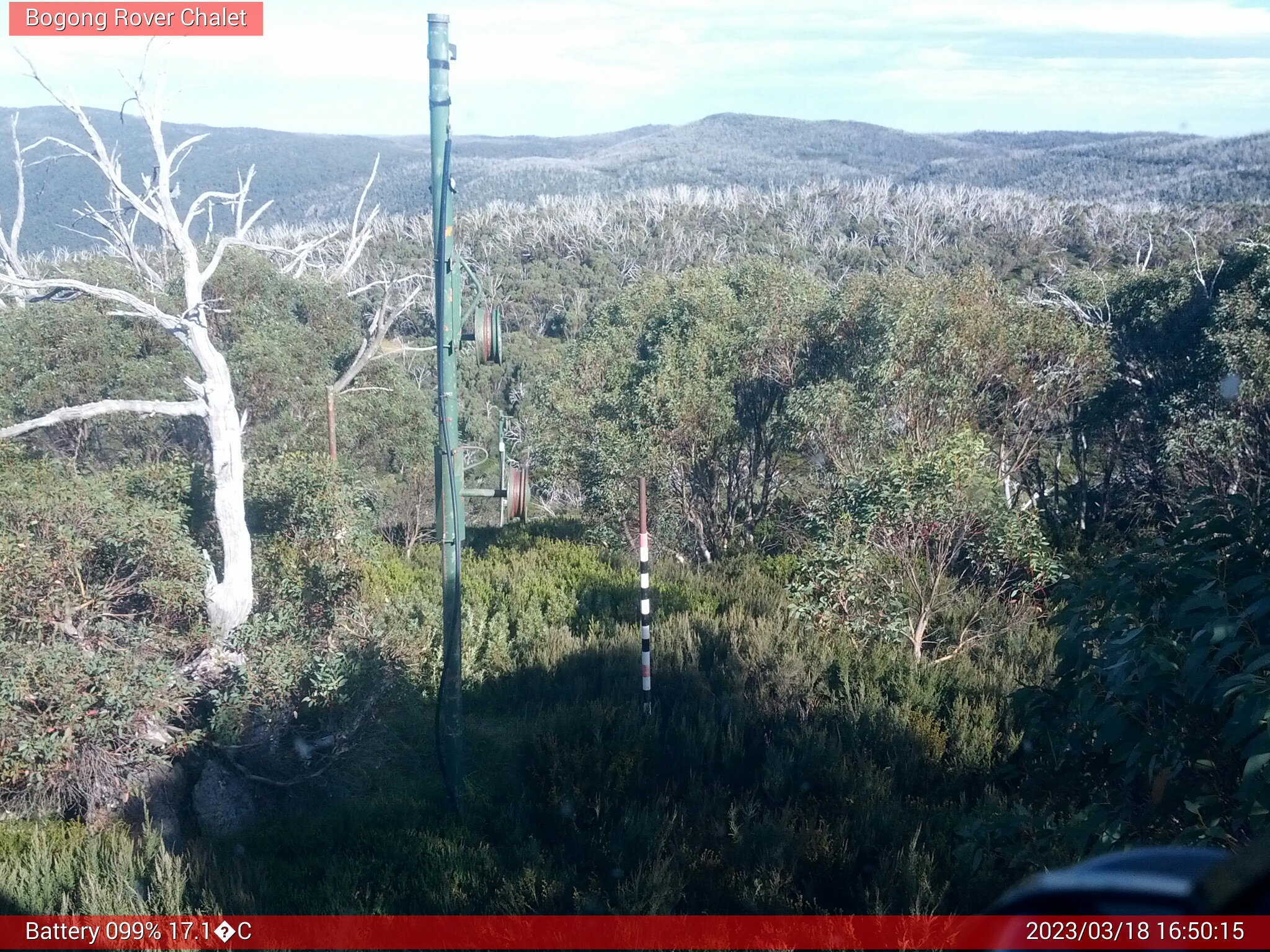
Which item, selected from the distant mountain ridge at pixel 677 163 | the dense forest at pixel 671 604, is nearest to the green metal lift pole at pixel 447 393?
the dense forest at pixel 671 604

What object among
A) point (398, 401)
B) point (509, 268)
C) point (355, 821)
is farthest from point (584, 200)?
point (355, 821)

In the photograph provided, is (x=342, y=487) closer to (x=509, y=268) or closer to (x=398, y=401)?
(x=398, y=401)

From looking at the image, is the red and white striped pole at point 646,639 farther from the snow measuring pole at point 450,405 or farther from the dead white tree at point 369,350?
the dead white tree at point 369,350

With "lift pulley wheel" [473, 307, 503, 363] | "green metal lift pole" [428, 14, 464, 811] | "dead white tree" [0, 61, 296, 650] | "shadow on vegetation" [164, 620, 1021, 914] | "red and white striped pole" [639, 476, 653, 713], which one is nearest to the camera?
"shadow on vegetation" [164, 620, 1021, 914]

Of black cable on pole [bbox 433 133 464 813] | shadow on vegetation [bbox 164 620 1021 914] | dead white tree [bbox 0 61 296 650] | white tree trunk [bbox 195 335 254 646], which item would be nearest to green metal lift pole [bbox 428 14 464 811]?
black cable on pole [bbox 433 133 464 813]

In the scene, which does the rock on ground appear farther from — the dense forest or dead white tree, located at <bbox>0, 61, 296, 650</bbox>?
dead white tree, located at <bbox>0, 61, 296, 650</bbox>

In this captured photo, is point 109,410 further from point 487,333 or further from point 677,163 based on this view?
point 677,163

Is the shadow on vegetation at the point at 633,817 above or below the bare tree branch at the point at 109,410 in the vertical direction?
below
